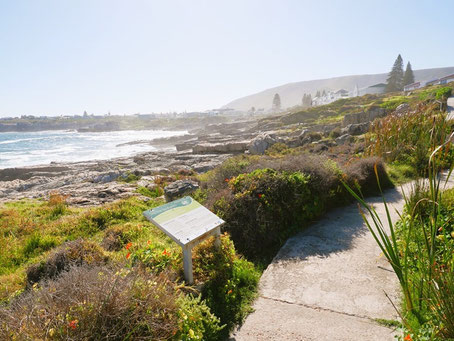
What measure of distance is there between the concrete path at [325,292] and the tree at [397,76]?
78.1 metres

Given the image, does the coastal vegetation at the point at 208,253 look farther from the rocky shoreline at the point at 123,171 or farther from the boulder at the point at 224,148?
the boulder at the point at 224,148

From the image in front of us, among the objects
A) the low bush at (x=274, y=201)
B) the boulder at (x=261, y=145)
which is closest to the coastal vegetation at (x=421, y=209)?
the low bush at (x=274, y=201)

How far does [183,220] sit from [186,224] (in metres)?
0.08

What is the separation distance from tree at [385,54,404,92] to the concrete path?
78101 millimetres

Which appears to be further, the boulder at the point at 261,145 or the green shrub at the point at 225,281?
the boulder at the point at 261,145

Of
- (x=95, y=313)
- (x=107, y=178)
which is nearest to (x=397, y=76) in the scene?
(x=107, y=178)

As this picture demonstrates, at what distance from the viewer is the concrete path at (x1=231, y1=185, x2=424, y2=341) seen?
2691 millimetres

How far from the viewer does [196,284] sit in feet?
10.3

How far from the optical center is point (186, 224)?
3168mm

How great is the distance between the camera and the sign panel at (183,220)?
299cm

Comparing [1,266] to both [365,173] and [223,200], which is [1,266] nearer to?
[223,200]

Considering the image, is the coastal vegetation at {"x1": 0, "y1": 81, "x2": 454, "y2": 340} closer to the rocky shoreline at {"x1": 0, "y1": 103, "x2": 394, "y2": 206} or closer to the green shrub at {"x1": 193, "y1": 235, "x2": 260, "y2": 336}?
the green shrub at {"x1": 193, "y1": 235, "x2": 260, "y2": 336}

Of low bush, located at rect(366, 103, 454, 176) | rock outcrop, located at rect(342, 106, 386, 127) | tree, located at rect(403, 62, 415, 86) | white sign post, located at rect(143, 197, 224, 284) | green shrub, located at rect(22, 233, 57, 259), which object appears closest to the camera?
white sign post, located at rect(143, 197, 224, 284)

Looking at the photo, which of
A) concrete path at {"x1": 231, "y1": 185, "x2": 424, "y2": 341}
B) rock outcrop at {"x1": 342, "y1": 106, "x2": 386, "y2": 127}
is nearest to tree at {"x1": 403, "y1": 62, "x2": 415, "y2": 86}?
rock outcrop at {"x1": 342, "y1": 106, "x2": 386, "y2": 127}
